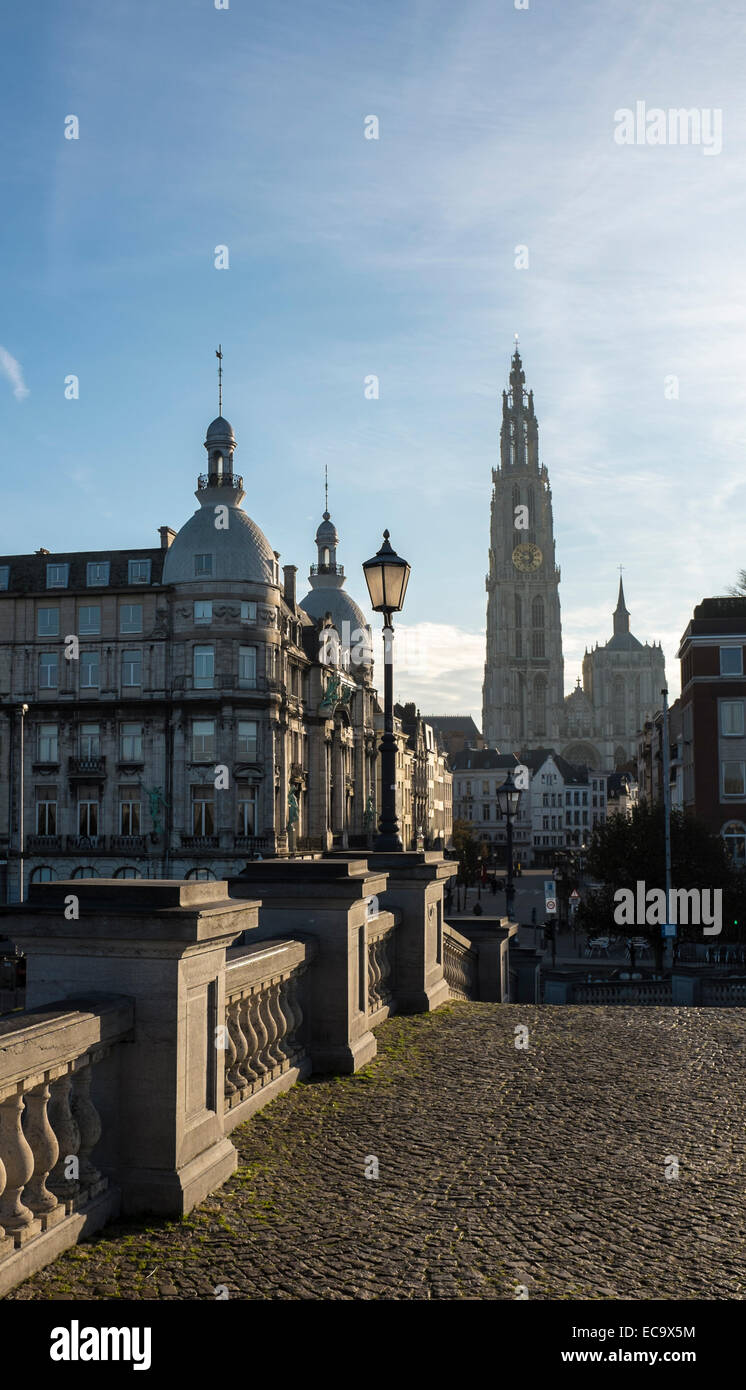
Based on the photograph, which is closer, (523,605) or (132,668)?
(132,668)

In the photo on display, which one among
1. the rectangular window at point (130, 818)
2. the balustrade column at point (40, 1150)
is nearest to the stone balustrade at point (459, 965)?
the balustrade column at point (40, 1150)

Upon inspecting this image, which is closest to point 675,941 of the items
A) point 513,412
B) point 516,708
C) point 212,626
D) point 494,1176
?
point 212,626

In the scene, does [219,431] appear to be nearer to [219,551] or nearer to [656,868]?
[219,551]

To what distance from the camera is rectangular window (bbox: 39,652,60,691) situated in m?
55.0

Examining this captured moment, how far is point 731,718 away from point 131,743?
2764 cm

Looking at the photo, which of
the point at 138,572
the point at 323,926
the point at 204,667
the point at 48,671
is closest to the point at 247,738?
the point at 204,667

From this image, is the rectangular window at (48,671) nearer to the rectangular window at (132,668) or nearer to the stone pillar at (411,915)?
the rectangular window at (132,668)

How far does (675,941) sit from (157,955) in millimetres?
41788

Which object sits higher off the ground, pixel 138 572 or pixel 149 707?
pixel 138 572

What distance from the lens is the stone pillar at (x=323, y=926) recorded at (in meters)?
9.20

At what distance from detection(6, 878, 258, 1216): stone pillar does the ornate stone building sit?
45.4 m

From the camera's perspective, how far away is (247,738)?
53.4 meters

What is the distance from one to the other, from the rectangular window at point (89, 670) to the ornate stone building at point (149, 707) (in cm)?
6

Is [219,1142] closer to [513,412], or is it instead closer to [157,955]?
[157,955]
